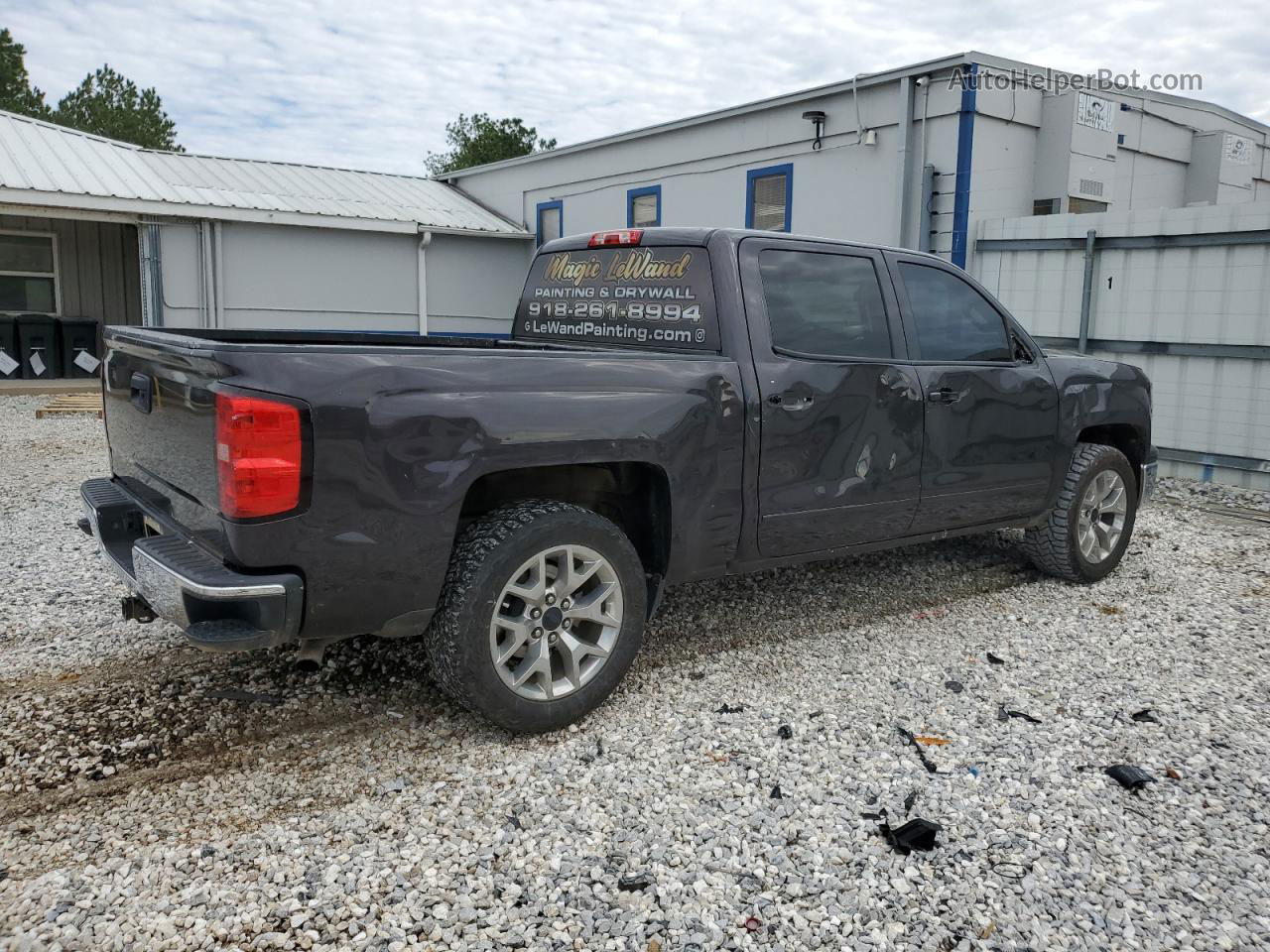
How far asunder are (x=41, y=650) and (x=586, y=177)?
45.1 ft

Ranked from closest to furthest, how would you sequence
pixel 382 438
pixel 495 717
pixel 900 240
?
pixel 382 438
pixel 495 717
pixel 900 240

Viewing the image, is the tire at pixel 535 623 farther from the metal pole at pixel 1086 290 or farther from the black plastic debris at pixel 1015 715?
the metal pole at pixel 1086 290

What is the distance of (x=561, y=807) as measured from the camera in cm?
309

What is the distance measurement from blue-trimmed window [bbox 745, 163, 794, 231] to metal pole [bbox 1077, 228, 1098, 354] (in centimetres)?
427

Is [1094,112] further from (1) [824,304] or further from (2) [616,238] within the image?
(2) [616,238]

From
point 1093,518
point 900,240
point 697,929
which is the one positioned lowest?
point 697,929

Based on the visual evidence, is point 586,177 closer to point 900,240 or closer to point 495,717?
point 900,240

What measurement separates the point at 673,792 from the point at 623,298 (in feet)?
7.39

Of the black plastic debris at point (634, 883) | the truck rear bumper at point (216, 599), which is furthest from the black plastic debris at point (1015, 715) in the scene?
the truck rear bumper at point (216, 599)

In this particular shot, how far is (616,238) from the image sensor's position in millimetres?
4574

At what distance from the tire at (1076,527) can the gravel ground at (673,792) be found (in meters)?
0.60

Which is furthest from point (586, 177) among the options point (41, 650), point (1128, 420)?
point (41, 650)

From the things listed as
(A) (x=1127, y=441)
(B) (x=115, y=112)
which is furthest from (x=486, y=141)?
(A) (x=1127, y=441)

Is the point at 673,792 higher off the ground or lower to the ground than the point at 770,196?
lower
